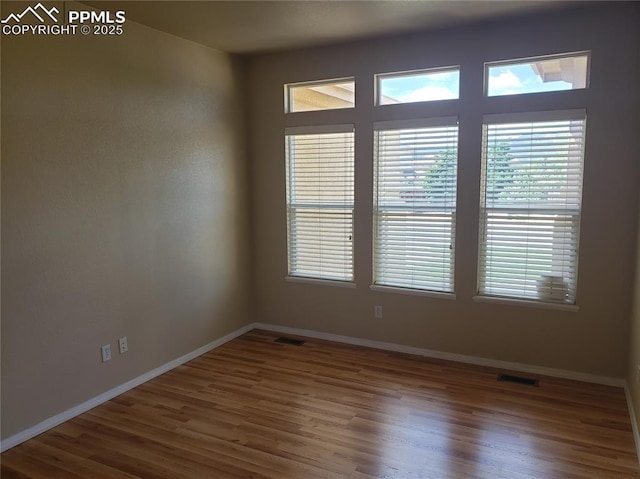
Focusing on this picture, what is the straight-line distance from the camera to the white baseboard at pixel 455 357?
3.57 metres

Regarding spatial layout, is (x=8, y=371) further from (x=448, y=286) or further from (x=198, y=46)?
(x=448, y=286)

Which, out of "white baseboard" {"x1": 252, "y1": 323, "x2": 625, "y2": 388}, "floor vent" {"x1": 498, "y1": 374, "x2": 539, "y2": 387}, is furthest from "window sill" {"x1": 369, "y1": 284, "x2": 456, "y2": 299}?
"floor vent" {"x1": 498, "y1": 374, "x2": 539, "y2": 387}

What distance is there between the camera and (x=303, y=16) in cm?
337

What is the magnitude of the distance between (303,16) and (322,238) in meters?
1.96

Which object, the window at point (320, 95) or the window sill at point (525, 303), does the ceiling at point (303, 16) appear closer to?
the window at point (320, 95)

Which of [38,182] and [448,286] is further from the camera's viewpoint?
[448,286]

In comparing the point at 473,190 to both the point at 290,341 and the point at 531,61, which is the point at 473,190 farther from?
the point at 290,341

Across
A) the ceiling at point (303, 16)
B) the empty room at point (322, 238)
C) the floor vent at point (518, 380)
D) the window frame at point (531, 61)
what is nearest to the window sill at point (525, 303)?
the empty room at point (322, 238)

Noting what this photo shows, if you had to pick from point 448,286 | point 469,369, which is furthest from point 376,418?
point 448,286

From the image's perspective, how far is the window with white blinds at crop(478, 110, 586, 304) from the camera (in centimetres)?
348

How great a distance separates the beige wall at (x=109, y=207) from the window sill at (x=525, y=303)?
2.34 meters

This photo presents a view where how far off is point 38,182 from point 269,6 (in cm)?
184

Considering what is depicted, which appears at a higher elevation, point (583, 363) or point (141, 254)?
point (141, 254)

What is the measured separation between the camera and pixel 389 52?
3.97 m
